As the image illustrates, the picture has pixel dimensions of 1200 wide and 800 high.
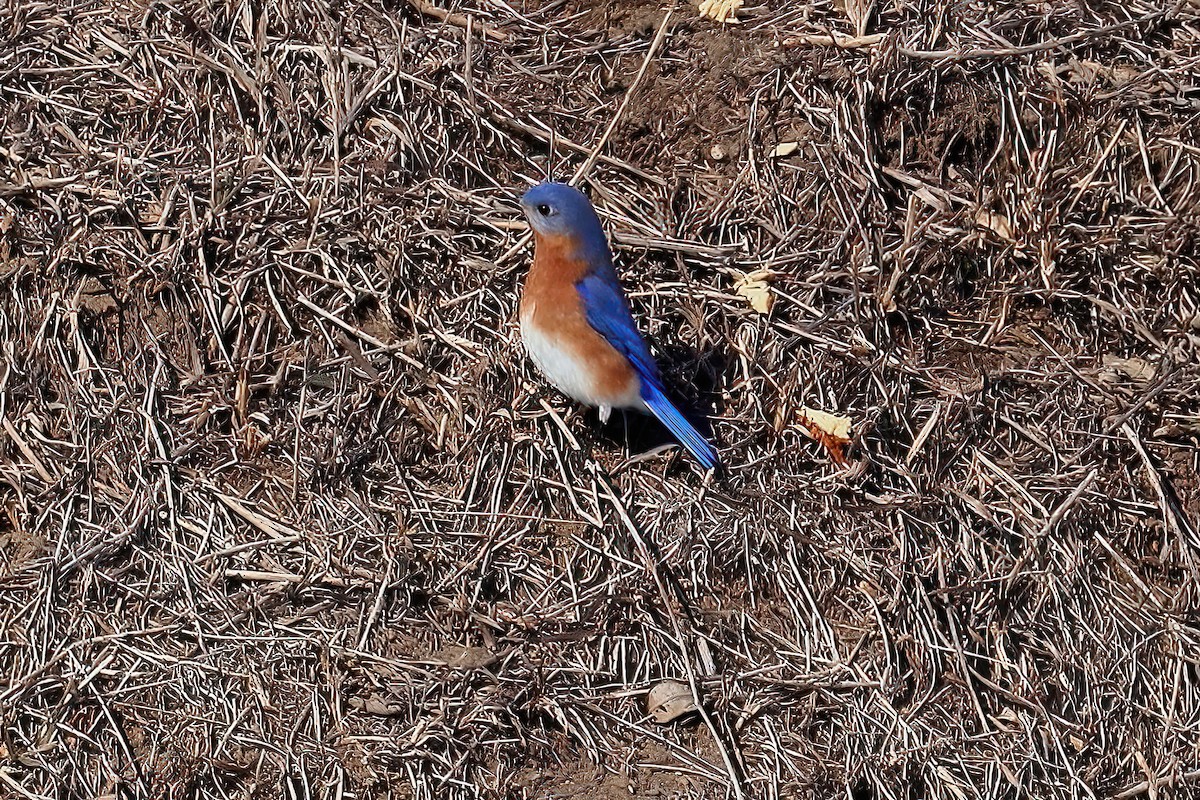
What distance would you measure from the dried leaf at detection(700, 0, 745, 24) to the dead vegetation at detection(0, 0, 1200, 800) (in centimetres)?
5

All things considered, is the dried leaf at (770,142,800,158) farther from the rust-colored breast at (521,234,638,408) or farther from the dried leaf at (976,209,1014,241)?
the rust-colored breast at (521,234,638,408)

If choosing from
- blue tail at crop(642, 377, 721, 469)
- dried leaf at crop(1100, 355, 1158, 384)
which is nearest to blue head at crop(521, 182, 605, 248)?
blue tail at crop(642, 377, 721, 469)

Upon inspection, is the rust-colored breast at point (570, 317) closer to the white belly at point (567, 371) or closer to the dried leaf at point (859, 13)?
the white belly at point (567, 371)

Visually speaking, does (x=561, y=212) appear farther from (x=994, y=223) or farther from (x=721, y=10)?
(x=994, y=223)

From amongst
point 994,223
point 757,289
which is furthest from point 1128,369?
point 757,289

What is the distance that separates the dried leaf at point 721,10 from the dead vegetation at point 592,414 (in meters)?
0.05

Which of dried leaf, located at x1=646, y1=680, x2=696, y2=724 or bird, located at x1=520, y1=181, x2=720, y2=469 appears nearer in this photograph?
dried leaf, located at x1=646, y1=680, x2=696, y2=724

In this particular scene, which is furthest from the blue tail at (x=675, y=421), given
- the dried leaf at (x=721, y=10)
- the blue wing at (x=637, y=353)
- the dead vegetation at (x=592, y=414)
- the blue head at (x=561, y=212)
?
the dried leaf at (x=721, y=10)

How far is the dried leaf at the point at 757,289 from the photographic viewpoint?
4.94 m

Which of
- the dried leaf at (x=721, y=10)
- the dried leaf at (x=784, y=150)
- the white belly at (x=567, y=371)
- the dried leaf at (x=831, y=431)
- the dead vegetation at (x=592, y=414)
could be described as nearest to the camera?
the dead vegetation at (x=592, y=414)

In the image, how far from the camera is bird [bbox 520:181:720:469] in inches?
181

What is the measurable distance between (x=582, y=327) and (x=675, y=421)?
435 mm

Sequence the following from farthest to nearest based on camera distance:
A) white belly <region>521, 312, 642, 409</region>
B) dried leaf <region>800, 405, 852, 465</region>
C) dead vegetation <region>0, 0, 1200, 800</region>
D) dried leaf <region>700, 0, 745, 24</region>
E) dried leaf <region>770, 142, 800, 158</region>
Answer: dried leaf <region>700, 0, 745, 24</region>, dried leaf <region>770, 142, 800, 158</region>, dried leaf <region>800, 405, 852, 465</region>, white belly <region>521, 312, 642, 409</region>, dead vegetation <region>0, 0, 1200, 800</region>

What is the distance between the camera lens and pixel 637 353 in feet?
15.3
